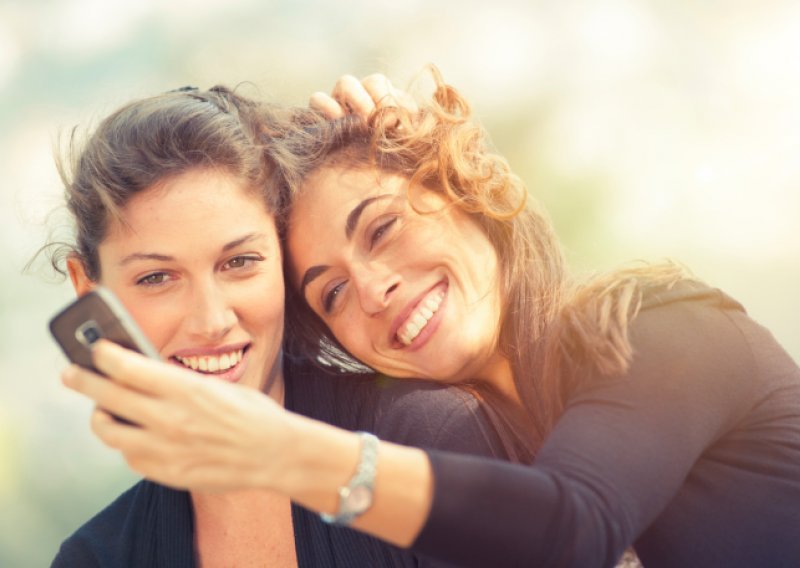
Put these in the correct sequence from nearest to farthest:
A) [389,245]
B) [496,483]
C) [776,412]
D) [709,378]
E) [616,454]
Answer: [496,483] → [616,454] → [709,378] → [776,412] → [389,245]

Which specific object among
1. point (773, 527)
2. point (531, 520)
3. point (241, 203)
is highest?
point (241, 203)

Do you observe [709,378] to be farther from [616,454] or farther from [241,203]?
[241,203]

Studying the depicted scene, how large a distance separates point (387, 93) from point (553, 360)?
110 cm

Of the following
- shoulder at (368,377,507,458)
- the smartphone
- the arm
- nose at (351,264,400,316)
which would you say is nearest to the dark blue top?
shoulder at (368,377,507,458)

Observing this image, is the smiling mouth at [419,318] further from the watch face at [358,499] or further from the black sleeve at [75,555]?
the black sleeve at [75,555]

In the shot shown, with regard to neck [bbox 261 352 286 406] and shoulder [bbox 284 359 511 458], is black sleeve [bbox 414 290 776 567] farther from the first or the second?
neck [bbox 261 352 286 406]

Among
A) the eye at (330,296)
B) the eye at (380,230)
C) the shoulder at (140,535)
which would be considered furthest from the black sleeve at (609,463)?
the shoulder at (140,535)

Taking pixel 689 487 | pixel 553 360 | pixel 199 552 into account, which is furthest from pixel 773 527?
pixel 199 552

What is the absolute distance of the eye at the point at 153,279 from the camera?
2508 millimetres

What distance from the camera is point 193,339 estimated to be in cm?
247

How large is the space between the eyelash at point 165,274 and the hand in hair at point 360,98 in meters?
0.52

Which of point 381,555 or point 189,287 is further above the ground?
point 189,287

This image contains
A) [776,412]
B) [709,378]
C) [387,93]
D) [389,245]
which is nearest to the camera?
[709,378]

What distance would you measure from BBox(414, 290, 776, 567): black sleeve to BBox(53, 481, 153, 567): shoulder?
174 cm
